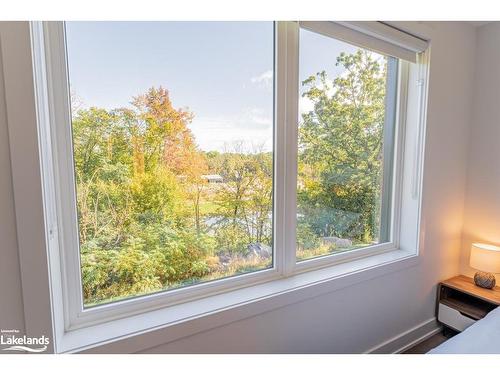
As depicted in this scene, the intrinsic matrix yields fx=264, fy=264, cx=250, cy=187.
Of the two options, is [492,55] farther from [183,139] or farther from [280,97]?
[183,139]

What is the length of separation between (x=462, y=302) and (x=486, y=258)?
15.7 inches

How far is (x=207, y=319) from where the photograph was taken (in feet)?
3.68

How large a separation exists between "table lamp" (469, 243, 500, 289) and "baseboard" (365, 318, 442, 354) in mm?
453

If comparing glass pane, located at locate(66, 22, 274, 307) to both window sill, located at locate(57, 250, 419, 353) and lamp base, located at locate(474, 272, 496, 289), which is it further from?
lamp base, located at locate(474, 272, 496, 289)

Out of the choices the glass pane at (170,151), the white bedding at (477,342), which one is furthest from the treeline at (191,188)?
the white bedding at (477,342)

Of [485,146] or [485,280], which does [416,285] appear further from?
[485,146]

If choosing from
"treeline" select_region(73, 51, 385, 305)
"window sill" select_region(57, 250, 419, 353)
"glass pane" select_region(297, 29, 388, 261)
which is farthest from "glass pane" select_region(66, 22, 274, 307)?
"glass pane" select_region(297, 29, 388, 261)

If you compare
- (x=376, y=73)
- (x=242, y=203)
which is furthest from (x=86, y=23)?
(x=376, y=73)

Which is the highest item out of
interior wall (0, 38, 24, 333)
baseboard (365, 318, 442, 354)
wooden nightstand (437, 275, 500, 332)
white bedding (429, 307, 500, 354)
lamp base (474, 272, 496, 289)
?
interior wall (0, 38, 24, 333)

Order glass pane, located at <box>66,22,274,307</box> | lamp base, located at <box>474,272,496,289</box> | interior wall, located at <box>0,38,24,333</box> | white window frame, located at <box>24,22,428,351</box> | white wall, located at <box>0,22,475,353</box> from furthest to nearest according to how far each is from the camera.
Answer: lamp base, located at <box>474,272,496,289</box>
white wall, located at <box>0,22,475,353</box>
glass pane, located at <box>66,22,274,307</box>
white window frame, located at <box>24,22,428,351</box>
interior wall, located at <box>0,38,24,333</box>

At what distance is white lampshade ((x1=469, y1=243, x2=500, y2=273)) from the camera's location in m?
1.78

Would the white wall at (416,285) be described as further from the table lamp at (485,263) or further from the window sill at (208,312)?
the table lamp at (485,263)

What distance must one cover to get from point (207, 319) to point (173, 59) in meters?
1.14

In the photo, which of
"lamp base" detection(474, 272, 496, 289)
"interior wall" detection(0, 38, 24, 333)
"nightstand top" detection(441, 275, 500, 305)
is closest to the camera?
"interior wall" detection(0, 38, 24, 333)
